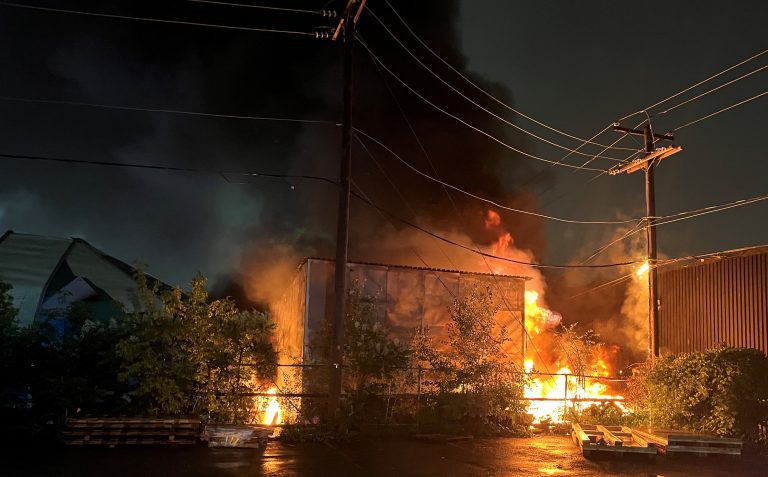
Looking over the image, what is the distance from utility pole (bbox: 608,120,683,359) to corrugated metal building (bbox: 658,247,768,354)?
198 centimetres

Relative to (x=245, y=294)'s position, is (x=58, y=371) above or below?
below

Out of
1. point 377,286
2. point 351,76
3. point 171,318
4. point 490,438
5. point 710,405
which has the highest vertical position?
point 351,76

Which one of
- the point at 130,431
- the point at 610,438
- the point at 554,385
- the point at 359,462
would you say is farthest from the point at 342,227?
the point at 554,385

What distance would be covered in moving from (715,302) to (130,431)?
16.3m

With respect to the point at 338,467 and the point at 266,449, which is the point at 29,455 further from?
the point at 338,467

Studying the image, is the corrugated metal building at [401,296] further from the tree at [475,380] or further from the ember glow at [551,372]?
the tree at [475,380]

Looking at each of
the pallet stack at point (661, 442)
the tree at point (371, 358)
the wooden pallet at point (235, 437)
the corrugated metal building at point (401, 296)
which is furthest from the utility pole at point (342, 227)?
the pallet stack at point (661, 442)

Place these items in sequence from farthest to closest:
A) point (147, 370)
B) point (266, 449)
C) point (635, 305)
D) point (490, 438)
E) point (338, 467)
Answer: point (635, 305) < point (490, 438) < point (147, 370) < point (266, 449) < point (338, 467)

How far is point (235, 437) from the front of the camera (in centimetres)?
1197

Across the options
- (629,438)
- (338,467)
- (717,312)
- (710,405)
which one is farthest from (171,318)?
(717,312)

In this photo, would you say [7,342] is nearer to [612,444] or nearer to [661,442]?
[612,444]

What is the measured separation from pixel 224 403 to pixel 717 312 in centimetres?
1429

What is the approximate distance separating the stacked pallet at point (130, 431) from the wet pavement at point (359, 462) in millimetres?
391

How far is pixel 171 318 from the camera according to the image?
13.5 m
